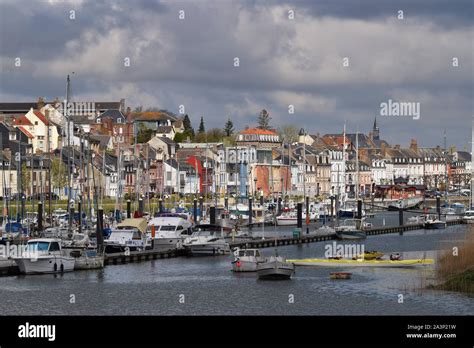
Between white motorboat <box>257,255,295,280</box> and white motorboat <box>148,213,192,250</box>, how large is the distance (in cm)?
1962

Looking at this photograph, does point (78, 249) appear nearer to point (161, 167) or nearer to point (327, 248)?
point (327, 248)

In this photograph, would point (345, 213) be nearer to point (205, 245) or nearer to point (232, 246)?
point (232, 246)

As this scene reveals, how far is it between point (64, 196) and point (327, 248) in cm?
7011

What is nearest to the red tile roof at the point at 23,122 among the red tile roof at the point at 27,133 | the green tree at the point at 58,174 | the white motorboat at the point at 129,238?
the red tile roof at the point at 27,133

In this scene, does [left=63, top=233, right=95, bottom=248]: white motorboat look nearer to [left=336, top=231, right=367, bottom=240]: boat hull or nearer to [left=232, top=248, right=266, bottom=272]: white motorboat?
[left=232, top=248, right=266, bottom=272]: white motorboat

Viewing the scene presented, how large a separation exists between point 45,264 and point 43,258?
0.47 meters

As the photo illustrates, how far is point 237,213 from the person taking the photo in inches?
5802

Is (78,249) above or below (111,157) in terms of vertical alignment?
below

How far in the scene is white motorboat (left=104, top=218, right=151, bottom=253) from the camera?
85438 millimetres

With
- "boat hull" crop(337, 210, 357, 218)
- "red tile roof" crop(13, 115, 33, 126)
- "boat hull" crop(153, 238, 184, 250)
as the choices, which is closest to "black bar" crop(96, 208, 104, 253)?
"boat hull" crop(153, 238, 184, 250)

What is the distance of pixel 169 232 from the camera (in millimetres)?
91688
